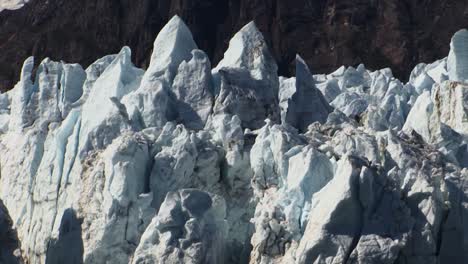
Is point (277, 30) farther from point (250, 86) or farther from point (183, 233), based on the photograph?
point (183, 233)

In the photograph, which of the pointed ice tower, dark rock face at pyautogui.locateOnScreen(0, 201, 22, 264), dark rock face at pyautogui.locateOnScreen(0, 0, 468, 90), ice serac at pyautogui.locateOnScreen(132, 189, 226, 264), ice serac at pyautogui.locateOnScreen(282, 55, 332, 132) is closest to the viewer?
ice serac at pyautogui.locateOnScreen(132, 189, 226, 264)

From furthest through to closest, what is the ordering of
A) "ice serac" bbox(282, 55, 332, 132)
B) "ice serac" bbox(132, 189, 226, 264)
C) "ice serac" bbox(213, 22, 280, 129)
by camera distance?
1. "ice serac" bbox(282, 55, 332, 132)
2. "ice serac" bbox(213, 22, 280, 129)
3. "ice serac" bbox(132, 189, 226, 264)

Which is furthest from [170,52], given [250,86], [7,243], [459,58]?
[459,58]

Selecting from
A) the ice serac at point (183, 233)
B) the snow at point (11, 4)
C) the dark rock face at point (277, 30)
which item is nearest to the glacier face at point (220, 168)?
the ice serac at point (183, 233)

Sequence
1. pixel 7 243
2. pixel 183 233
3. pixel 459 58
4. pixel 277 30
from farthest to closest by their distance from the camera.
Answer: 1. pixel 277 30
2. pixel 459 58
3. pixel 7 243
4. pixel 183 233

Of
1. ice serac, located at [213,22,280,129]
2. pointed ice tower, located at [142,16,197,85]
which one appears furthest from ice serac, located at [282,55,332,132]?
pointed ice tower, located at [142,16,197,85]

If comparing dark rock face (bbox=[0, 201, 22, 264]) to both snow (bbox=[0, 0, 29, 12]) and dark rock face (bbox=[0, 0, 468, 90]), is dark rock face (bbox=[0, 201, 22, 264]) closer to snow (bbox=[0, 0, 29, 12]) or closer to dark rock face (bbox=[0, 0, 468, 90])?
dark rock face (bbox=[0, 0, 468, 90])
